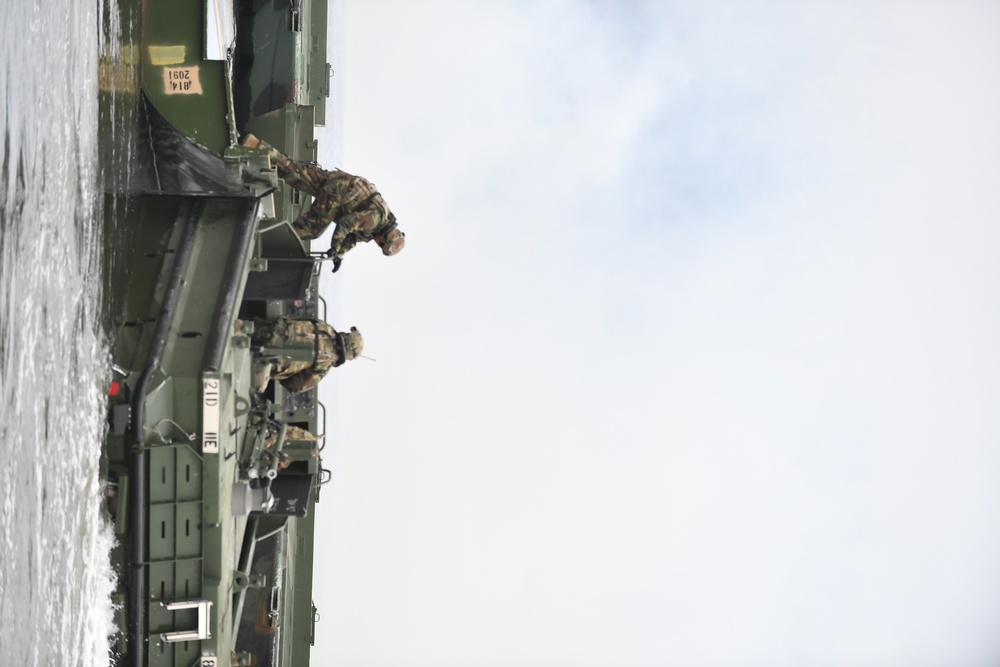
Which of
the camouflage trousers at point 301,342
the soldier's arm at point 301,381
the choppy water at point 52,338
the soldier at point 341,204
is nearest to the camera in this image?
the choppy water at point 52,338

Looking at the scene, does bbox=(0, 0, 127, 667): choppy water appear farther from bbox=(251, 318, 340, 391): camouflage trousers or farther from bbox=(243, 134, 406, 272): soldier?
bbox=(243, 134, 406, 272): soldier

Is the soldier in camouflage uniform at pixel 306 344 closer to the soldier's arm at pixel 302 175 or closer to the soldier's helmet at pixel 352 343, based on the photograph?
the soldier's helmet at pixel 352 343

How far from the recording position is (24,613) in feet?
13.7

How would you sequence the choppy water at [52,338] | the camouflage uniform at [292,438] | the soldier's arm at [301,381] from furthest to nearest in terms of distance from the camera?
the soldier's arm at [301,381]
the camouflage uniform at [292,438]
the choppy water at [52,338]

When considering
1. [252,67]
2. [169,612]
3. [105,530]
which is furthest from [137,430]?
[252,67]

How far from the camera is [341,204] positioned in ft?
22.4

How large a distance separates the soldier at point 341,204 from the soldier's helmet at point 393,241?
16 millimetres

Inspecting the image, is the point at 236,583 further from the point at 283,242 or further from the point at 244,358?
the point at 283,242

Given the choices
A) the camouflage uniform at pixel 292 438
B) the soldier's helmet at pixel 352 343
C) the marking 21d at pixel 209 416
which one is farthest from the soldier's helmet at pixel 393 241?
the marking 21d at pixel 209 416

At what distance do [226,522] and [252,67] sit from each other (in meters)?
5.50

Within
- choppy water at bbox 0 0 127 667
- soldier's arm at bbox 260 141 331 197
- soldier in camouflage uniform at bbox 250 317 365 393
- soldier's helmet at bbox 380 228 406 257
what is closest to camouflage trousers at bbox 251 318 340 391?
soldier in camouflage uniform at bbox 250 317 365 393

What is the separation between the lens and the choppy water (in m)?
4.12

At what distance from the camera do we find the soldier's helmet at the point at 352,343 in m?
6.38

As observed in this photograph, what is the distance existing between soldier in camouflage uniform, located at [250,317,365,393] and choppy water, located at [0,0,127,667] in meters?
1.20
